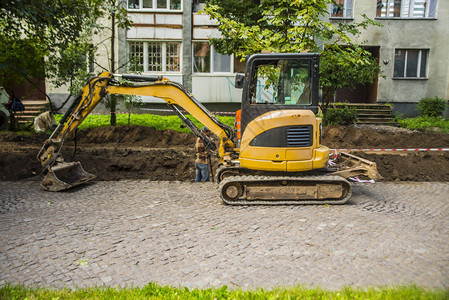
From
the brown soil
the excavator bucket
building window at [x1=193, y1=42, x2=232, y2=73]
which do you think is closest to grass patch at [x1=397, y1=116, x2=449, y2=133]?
the brown soil

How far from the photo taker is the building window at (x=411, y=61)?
2078 cm

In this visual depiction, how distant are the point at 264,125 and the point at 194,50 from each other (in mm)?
15077

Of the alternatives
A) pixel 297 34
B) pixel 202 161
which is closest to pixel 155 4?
pixel 297 34

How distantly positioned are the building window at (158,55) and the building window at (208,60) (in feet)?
3.20

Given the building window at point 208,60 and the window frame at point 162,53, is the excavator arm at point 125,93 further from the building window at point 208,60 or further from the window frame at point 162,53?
the building window at point 208,60

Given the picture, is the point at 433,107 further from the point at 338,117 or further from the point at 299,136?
the point at 299,136

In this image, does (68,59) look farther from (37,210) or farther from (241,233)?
(241,233)

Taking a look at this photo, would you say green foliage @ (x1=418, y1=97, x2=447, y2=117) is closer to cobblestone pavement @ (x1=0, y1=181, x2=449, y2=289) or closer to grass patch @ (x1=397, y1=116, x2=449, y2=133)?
grass patch @ (x1=397, y1=116, x2=449, y2=133)

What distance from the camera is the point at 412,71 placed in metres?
20.9

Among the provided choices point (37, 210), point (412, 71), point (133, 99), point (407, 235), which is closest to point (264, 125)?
point (407, 235)

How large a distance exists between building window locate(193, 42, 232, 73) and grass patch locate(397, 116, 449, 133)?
9.68 meters

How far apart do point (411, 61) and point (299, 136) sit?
17814 mm

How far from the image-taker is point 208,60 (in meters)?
20.5

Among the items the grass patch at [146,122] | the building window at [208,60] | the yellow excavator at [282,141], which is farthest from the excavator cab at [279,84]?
the building window at [208,60]
